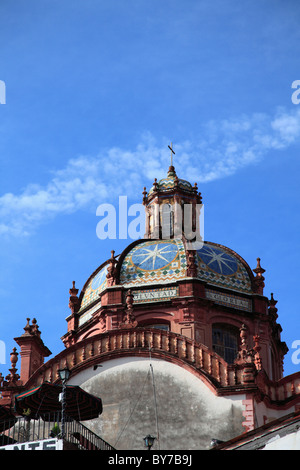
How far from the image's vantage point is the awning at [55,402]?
129 feet

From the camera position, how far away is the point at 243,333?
45.0 meters

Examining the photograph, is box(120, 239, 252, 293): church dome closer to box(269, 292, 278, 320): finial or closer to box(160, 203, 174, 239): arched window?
box(269, 292, 278, 320): finial

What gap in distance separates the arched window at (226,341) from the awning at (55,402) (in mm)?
12727

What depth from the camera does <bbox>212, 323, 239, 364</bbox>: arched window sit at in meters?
52.4

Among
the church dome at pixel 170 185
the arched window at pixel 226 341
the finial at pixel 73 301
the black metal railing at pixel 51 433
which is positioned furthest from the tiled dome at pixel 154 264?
the black metal railing at pixel 51 433

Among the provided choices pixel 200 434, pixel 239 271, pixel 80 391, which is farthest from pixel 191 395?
pixel 239 271

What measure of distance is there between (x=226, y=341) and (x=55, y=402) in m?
14.5

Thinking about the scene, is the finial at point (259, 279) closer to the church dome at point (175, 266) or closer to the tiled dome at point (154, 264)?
the church dome at point (175, 266)

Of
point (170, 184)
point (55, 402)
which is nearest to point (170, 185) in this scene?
point (170, 184)

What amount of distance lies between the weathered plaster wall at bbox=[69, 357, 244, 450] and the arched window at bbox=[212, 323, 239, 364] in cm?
846

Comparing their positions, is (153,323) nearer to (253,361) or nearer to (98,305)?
(98,305)

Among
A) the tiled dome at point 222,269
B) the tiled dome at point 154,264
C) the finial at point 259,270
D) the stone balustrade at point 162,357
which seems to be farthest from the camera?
the finial at point 259,270

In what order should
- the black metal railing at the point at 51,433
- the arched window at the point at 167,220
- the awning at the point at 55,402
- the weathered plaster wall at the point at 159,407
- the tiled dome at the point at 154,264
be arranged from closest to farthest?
1. the black metal railing at the point at 51,433
2. the awning at the point at 55,402
3. the weathered plaster wall at the point at 159,407
4. the tiled dome at the point at 154,264
5. the arched window at the point at 167,220
